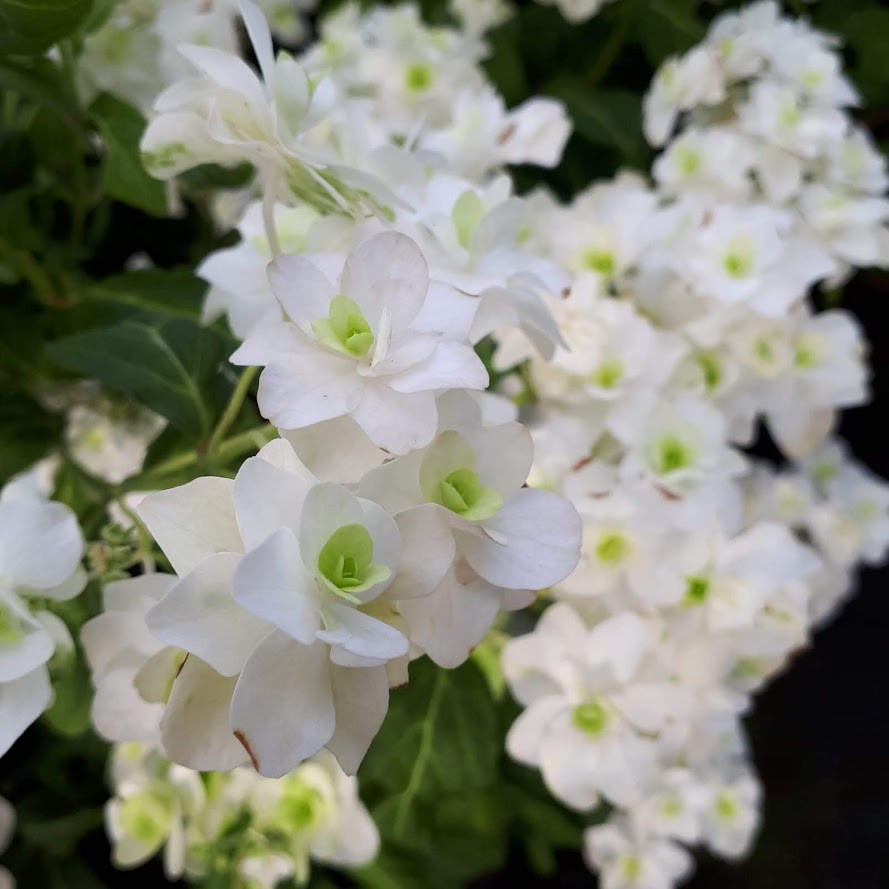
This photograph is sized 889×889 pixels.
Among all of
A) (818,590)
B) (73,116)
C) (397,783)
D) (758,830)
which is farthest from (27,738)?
(758,830)

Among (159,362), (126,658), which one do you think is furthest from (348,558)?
(159,362)

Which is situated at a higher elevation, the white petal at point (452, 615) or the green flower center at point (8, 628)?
the white petal at point (452, 615)

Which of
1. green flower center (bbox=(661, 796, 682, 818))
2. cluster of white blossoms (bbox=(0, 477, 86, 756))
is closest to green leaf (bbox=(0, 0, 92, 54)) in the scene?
cluster of white blossoms (bbox=(0, 477, 86, 756))

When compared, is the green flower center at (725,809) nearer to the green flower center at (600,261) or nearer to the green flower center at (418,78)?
the green flower center at (600,261)

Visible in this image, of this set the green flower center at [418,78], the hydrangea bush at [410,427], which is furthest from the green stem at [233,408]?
the green flower center at [418,78]

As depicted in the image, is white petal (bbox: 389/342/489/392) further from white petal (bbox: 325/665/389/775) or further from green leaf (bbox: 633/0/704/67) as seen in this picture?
green leaf (bbox: 633/0/704/67)

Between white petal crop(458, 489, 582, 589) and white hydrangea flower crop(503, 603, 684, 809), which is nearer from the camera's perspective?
white petal crop(458, 489, 582, 589)

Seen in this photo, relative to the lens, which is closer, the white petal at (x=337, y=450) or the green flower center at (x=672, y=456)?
the white petal at (x=337, y=450)
